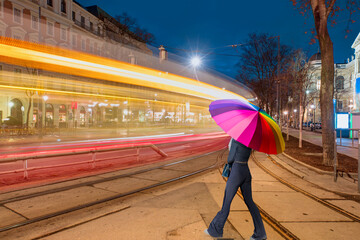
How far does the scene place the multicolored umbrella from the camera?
3.03m

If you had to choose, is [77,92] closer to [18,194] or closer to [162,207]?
[18,194]

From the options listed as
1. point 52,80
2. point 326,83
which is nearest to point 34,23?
point 52,80

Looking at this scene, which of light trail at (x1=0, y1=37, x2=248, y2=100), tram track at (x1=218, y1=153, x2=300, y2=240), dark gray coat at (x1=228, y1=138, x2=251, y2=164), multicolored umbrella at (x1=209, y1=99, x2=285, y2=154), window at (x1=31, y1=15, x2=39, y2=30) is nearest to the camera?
multicolored umbrella at (x1=209, y1=99, x2=285, y2=154)

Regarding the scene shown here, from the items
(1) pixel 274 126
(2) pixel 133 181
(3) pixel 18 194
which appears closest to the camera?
(1) pixel 274 126

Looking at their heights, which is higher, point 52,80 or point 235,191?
point 52,80

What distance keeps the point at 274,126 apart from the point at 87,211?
3.89 metres

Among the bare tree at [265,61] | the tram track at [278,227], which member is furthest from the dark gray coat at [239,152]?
the bare tree at [265,61]

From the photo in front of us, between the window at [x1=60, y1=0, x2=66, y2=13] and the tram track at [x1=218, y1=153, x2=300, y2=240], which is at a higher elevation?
the window at [x1=60, y1=0, x2=66, y2=13]

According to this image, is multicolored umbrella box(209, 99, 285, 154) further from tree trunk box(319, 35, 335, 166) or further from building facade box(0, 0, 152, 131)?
tree trunk box(319, 35, 335, 166)

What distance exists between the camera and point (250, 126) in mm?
3066

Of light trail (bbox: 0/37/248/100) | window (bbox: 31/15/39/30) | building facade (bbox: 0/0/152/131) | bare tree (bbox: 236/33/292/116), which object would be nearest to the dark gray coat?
building facade (bbox: 0/0/152/131)

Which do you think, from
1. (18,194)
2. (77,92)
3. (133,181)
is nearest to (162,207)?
(133,181)

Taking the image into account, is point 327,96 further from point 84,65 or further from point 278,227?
point 84,65

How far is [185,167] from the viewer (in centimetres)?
974
